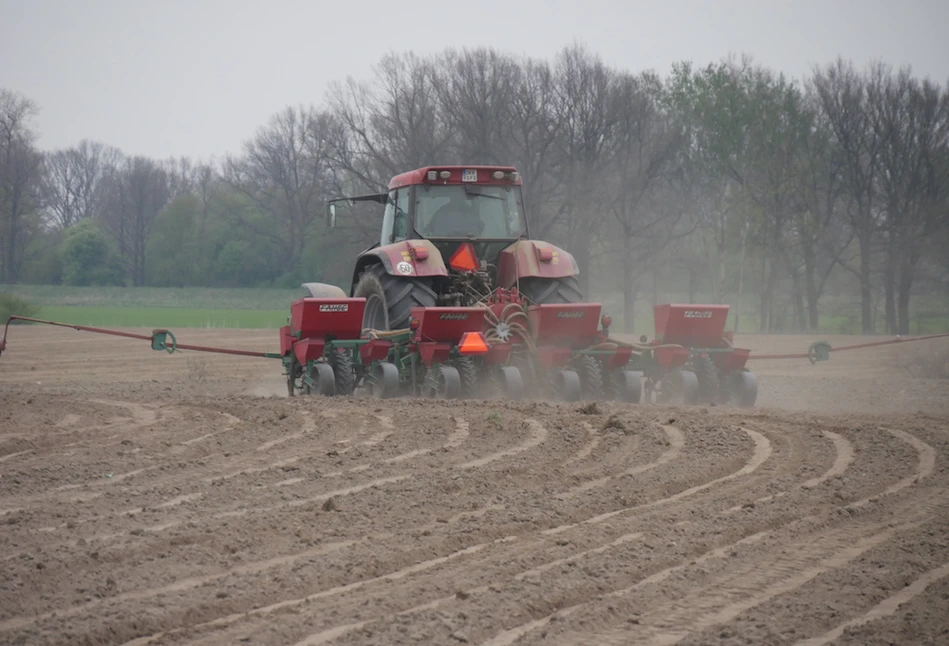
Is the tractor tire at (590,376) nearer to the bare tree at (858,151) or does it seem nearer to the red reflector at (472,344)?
the red reflector at (472,344)

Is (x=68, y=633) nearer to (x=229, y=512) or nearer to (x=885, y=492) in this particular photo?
(x=229, y=512)

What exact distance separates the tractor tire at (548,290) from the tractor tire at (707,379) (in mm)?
1535

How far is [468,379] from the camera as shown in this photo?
11875 mm

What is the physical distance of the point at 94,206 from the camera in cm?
6144

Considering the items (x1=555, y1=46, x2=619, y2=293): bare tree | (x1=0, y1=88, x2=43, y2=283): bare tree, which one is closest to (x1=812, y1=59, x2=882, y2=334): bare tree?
(x1=555, y1=46, x2=619, y2=293): bare tree

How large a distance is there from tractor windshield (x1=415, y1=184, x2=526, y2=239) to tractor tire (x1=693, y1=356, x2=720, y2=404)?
2.57 meters

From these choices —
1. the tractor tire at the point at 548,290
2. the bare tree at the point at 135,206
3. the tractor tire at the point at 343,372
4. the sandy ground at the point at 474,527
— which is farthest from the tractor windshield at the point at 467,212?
the bare tree at the point at 135,206

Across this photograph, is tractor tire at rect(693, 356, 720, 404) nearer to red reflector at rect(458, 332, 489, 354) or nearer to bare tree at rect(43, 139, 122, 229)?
red reflector at rect(458, 332, 489, 354)

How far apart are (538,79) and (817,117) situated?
10.5m

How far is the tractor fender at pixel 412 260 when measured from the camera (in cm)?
1223

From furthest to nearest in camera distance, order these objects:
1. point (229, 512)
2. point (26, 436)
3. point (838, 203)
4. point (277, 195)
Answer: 1. point (277, 195)
2. point (838, 203)
3. point (26, 436)
4. point (229, 512)

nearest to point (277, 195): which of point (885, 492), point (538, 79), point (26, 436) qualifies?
point (538, 79)

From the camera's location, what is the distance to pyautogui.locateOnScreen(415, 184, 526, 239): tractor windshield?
12.9 meters

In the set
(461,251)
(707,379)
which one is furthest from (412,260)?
(707,379)
